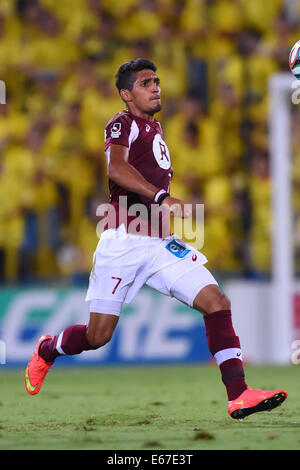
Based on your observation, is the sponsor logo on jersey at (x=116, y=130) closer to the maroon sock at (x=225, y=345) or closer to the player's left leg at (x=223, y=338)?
the player's left leg at (x=223, y=338)

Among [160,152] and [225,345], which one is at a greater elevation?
[160,152]

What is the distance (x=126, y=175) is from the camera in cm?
515

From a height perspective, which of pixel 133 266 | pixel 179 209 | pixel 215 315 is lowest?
pixel 215 315

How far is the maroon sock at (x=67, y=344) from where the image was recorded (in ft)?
18.2

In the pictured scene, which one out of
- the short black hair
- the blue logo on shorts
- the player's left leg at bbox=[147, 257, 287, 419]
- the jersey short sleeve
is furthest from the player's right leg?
the short black hair

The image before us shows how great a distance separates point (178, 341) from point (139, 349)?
45 cm

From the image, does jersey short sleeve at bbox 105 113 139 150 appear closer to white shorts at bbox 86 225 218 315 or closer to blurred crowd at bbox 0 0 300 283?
white shorts at bbox 86 225 218 315

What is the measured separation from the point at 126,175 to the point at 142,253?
46 cm

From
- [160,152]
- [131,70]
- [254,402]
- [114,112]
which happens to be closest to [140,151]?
[160,152]

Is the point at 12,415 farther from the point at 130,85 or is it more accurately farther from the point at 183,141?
the point at 183,141

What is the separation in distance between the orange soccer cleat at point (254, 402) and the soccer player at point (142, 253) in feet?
0.16

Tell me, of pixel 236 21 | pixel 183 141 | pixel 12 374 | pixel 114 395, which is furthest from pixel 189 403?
pixel 236 21

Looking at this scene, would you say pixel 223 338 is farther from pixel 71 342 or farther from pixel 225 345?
pixel 71 342

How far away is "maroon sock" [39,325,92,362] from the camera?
5.56m
